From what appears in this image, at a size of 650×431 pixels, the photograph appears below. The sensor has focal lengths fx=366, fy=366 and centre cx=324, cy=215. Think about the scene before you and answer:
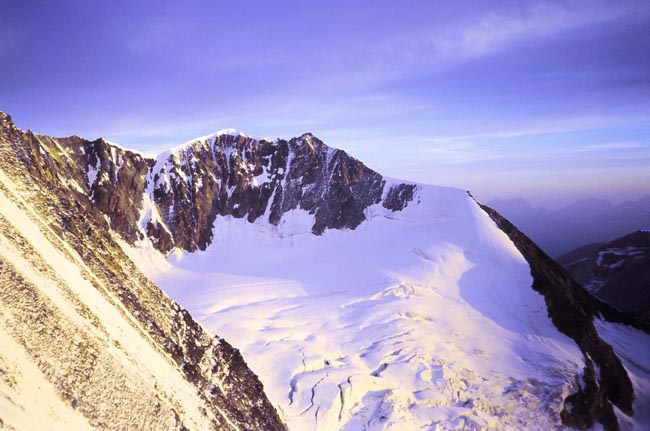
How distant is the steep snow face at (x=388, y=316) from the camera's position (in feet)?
95.0

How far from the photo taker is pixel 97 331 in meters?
15.5

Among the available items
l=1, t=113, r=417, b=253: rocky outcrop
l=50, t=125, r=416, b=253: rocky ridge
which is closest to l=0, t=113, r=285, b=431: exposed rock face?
l=1, t=113, r=417, b=253: rocky outcrop

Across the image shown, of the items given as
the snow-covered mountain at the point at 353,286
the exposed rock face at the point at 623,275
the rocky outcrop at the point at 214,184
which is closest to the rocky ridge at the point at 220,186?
the rocky outcrop at the point at 214,184

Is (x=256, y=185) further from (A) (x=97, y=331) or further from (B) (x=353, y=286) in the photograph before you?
(A) (x=97, y=331)

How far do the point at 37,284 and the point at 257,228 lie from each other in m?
61.4

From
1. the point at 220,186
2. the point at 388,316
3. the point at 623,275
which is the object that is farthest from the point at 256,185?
Result: the point at 623,275

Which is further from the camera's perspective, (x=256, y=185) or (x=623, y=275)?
(x=623, y=275)

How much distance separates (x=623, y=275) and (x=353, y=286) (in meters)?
73.7

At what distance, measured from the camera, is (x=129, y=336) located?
55.8ft

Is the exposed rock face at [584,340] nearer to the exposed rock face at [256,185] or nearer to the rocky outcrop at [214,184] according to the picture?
the rocky outcrop at [214,184]

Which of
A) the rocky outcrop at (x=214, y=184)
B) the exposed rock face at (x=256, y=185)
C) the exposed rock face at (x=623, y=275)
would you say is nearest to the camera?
the rocky outcrop at (x=214, y=184)

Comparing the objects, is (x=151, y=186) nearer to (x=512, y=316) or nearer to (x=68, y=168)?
(x=68, y=168)

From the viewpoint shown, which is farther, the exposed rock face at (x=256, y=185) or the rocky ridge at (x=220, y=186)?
the exposed rock face at (x=256, y=185)

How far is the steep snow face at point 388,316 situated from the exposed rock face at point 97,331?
299 inches
